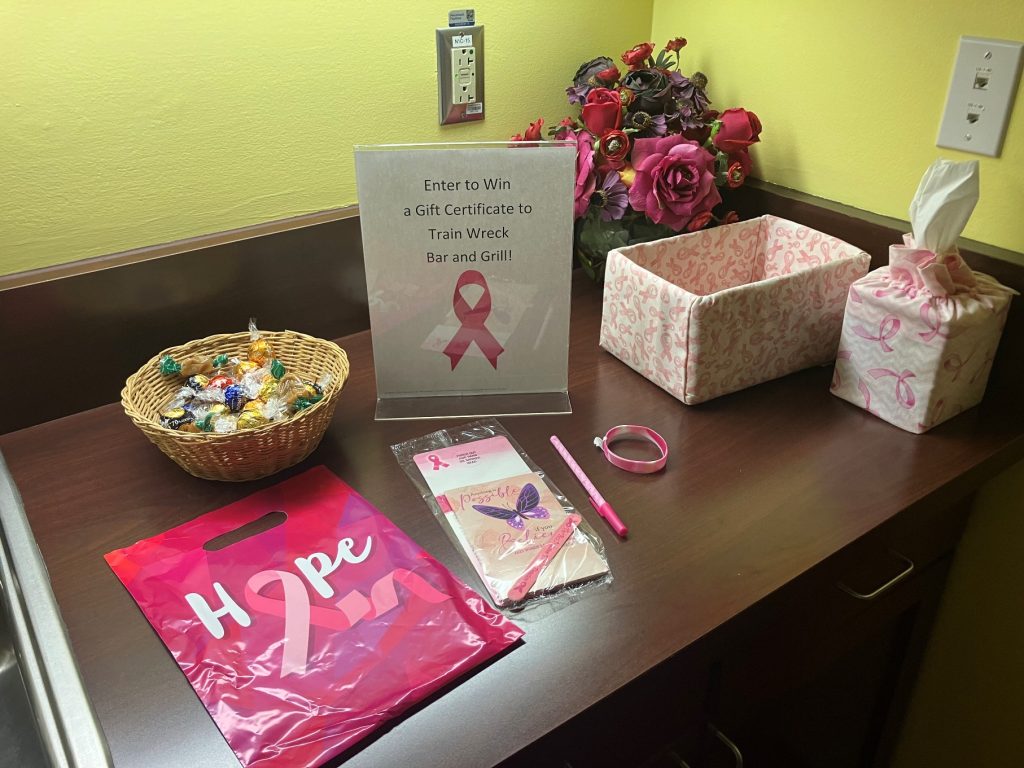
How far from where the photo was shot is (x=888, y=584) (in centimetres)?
95

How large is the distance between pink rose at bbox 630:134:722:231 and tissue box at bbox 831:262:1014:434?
27 centimetres

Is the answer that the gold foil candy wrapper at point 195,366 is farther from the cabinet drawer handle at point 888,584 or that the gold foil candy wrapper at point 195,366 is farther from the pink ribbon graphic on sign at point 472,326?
the cabinet drawer handle at point 888,584

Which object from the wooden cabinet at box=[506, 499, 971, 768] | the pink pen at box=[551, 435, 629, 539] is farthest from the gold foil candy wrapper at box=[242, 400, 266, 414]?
the wooden cabinet at box=[506, 499, 971, 768]

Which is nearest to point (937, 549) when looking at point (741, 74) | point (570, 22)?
point (741, 74)

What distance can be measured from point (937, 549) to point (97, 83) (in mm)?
1174

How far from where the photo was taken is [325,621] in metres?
0.71

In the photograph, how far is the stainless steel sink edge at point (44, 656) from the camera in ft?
1.98

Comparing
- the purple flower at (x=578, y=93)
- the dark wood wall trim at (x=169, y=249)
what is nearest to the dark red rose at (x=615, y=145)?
the purple flower at (x=578, y=93)

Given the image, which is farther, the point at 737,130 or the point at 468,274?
the point at 737,130

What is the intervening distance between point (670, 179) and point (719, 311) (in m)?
0.27

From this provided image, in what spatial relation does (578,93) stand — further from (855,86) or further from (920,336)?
(920,336)

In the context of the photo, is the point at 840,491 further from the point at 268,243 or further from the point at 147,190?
the point at 147,190

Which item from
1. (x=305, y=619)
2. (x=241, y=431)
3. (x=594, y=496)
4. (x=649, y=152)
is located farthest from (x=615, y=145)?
(x=305, y=619)

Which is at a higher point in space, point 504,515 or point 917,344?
point 917,344
